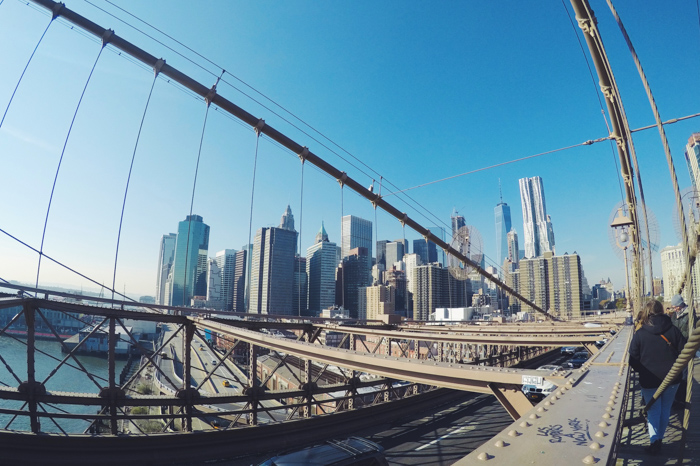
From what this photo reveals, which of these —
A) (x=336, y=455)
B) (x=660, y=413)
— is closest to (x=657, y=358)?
(x=660, y=413)

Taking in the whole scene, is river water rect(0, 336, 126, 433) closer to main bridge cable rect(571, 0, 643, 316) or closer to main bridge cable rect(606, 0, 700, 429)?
main bridge cable rect(606, 0, 700, 429)

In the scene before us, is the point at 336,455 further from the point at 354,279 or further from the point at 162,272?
the point at 354,279

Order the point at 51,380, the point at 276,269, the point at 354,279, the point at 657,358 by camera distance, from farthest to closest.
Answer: the point at 354,279, the point at 276,269, the point at 51,380, the point at 657,358

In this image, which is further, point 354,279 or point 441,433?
point 354,279

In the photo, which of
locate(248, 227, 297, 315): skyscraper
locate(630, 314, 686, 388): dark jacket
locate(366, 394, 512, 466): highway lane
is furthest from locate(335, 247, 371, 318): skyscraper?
locate(630, 314, 686, 388): dark jacket

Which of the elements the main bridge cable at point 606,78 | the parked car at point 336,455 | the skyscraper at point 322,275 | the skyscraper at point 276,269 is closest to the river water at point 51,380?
the skyscraper at point 276,269

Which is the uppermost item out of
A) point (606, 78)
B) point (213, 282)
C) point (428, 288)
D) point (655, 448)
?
point (606, 78)
